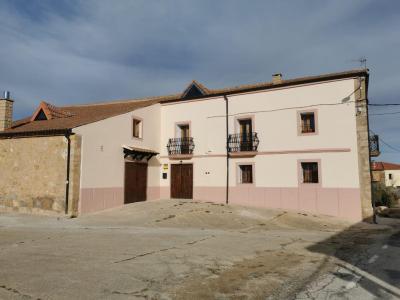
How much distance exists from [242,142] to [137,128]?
5.96m

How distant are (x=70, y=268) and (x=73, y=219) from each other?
827 centimetres

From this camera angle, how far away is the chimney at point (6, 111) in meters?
18.6

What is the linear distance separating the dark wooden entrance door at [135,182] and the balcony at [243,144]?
5042 mm

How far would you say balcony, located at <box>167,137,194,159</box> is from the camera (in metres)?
20.8

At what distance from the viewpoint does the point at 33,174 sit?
Answer: 16.0 meters

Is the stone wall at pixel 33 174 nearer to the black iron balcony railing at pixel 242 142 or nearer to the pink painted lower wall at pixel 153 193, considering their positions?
the pink painted lower wall at pixel 153 193

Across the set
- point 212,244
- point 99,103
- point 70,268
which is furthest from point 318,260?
point 99,103

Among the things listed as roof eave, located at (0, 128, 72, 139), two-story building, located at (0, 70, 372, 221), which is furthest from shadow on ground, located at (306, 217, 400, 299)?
roof eave, located at (0, 128, 72, 139)

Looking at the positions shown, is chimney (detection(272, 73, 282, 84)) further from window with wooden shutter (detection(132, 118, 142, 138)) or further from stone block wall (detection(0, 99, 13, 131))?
stone block wall (detection(0, 99, 13, 131))

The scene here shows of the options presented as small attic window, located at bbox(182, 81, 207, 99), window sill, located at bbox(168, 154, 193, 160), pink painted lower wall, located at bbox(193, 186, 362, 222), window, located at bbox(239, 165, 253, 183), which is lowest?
pink painted lower wall, located at bbox(193, 186, 362, 222)

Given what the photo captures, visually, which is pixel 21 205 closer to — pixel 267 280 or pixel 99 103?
pixel 99 103

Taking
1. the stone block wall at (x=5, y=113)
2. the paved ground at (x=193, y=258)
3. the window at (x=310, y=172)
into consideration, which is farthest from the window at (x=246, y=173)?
the stone block wall at (x=5, y=113)

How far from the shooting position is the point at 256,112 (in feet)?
62.4

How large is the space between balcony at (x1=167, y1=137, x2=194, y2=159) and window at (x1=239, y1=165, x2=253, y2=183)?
3.16 metres
